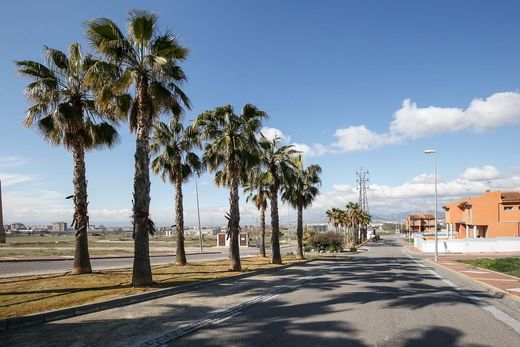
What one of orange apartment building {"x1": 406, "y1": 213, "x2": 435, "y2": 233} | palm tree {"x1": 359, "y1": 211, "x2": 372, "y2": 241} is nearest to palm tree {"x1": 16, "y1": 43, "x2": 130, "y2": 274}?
palm tree {"x1": 359, "y1": 211, "x2": 372, "y2": 241}

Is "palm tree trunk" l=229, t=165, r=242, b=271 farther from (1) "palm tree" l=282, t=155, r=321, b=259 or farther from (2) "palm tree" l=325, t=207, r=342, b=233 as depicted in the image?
(2) "palm tree" l=325, t=207, r=342, b=233

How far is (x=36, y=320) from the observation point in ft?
31.8

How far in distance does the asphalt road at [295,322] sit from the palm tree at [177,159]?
11.5 metres

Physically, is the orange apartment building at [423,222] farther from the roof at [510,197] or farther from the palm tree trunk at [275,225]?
the palm tree trunk at [275,225]

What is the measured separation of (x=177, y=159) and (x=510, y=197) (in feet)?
174

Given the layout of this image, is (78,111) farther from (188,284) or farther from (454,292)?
(454,292)

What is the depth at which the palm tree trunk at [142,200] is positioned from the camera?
15750 millimetres

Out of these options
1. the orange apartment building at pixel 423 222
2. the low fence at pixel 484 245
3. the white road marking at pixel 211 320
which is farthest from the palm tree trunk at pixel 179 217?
the orange apartment building at pixel 423 222

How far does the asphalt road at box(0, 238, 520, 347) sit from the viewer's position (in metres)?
8.14

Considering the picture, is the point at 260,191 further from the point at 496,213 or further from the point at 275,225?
the point at 496,213

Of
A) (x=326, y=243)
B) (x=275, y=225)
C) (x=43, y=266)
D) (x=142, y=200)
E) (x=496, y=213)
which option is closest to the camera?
(x=142, y=200)

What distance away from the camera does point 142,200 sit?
16.1 meters

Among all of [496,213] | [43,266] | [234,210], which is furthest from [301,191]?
[496,213]

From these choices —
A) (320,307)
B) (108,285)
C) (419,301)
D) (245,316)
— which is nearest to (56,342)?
(245,316)
